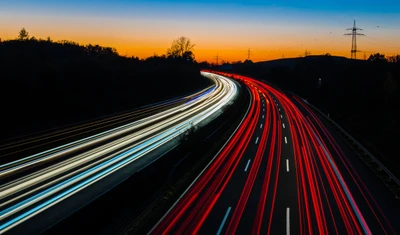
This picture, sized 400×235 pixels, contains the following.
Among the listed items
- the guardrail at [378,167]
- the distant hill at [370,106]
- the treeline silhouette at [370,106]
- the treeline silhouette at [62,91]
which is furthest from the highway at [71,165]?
the treeline silhouette at [370,106]

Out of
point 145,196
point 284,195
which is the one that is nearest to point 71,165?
point 145,196

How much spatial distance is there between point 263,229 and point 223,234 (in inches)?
65.1

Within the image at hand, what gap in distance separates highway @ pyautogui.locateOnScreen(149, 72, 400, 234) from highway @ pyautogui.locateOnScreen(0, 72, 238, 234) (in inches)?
201

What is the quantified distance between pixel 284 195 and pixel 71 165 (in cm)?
1249

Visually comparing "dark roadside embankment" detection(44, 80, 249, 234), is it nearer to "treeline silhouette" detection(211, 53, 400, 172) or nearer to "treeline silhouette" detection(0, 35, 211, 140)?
"treeline silhouette" detection(211, 53, 400, 172)

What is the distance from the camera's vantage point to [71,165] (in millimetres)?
22047

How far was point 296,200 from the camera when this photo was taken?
1761cm

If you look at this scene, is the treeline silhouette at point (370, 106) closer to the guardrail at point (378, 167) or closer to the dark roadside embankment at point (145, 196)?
the guardrail at point (378, 167)

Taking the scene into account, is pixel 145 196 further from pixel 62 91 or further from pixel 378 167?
pixel 62 91

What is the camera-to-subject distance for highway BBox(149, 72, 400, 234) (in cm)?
1451

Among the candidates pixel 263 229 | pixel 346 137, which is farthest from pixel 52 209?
pixel 346 137

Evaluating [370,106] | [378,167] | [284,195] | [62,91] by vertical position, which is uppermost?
[62,91]

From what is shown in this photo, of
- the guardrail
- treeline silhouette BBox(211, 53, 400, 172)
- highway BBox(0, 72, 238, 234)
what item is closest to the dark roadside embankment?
highway BBox(0, 72, 238, 234)

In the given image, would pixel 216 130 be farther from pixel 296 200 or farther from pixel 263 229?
pixel 263 229
